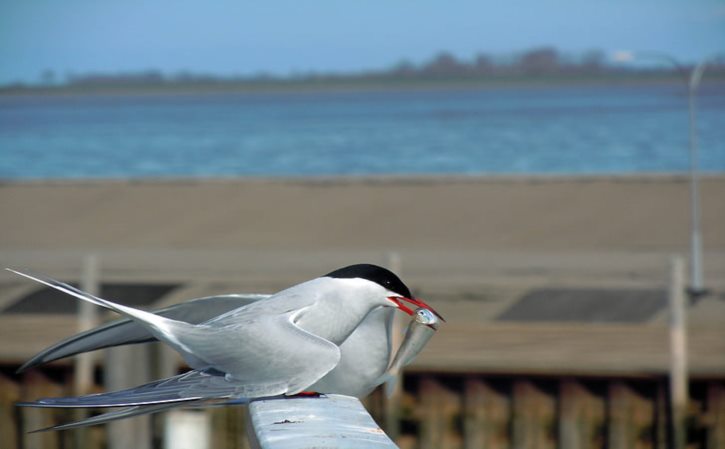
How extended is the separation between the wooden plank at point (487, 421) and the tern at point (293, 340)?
9.18 metres

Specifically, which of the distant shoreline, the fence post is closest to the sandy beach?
the distant shoreline

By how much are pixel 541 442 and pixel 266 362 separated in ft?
30.6

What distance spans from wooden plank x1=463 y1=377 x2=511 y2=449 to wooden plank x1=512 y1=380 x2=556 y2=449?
96mm

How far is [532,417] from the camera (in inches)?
478

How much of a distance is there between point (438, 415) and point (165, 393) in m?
9.56

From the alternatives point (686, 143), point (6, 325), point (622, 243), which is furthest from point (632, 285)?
point (686, 143)

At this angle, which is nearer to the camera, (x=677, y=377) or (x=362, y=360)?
(x=362, y=360)

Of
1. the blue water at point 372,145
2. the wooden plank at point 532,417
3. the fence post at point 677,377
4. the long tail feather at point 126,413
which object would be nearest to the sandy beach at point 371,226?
the fence post at point 677,377

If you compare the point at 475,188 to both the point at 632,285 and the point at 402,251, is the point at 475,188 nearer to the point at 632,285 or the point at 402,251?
the point at 402,251

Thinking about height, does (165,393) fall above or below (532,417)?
above

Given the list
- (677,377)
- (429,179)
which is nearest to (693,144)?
(677,377)

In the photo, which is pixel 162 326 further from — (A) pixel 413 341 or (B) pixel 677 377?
(B) pixel 677 377

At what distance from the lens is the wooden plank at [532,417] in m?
12.1

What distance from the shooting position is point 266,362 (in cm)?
314
